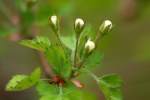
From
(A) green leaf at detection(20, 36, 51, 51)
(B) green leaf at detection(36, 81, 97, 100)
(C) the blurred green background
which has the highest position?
(C) the blurred green background

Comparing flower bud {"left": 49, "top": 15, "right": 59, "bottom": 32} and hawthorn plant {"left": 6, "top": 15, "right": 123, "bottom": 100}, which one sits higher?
flower bud {"left": 49, "top": 15, "right": 59, "bottom": 32}

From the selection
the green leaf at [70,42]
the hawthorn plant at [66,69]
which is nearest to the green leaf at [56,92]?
the hawthorn plant at [66,69]

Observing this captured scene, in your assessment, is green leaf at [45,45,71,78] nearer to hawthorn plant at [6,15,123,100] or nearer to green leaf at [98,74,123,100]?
hawthorn plant at [6,15,123,100]

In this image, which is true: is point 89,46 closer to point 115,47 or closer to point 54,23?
point 54,23

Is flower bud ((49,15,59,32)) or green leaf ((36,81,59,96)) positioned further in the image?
flower bud ((49,15,59,32))

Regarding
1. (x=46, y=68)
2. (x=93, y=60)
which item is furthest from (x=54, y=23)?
(x=46, y=68)

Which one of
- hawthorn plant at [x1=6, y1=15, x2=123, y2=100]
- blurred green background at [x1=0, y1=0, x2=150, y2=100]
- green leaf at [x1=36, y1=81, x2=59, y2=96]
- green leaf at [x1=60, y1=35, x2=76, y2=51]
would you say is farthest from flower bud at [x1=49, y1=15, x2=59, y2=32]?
blurred green background at [x1=0, y1=0, x2=150, y2=100]

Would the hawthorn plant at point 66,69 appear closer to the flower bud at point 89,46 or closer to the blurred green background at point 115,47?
the flower bud at point 89,46

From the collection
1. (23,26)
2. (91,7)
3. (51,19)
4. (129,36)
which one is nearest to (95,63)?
(51,19)

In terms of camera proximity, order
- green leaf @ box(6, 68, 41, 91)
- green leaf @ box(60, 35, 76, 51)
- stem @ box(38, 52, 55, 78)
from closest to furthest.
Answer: green leaf @ box(6, 68, 41, 91), green leaf @ box(60, 35, 76, 51), stem @ box(38, 52, 55, 78)
